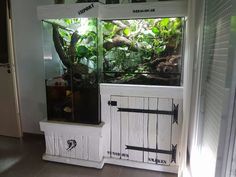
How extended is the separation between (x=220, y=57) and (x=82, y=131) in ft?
4.64

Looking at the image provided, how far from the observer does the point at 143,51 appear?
2.04 m

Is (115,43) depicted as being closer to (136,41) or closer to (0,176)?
(136,41)

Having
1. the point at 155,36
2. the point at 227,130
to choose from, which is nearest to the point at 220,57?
the point at 227,130

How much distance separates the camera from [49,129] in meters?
2.17

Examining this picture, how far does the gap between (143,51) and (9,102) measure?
1.99 m

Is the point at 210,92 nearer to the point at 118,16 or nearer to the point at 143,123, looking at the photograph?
the point at 143,123

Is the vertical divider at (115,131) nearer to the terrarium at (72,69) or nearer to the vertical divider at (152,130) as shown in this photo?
the terrarium at (72,69)

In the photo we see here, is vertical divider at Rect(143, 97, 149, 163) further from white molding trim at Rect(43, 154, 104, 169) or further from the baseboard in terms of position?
white molding trim at Rect(43, 154, 104, 169)

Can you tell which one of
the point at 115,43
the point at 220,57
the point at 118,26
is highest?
the point at 118,26

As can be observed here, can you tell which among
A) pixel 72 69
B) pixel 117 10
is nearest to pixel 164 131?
pixel 72 69

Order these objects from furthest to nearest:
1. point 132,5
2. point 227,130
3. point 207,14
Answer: point 132,5 → point 207,14 → point 227,130

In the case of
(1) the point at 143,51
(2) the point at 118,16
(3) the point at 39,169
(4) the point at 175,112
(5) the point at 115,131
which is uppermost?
(2) the point at 118,16

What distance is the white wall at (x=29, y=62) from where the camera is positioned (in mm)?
2533

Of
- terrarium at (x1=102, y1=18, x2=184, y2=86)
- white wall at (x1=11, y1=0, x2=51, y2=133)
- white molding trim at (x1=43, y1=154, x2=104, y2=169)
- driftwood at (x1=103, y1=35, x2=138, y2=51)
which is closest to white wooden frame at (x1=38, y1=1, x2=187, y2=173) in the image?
white molding trim at (x1=43, y1=154, x2=104, y2=169)
